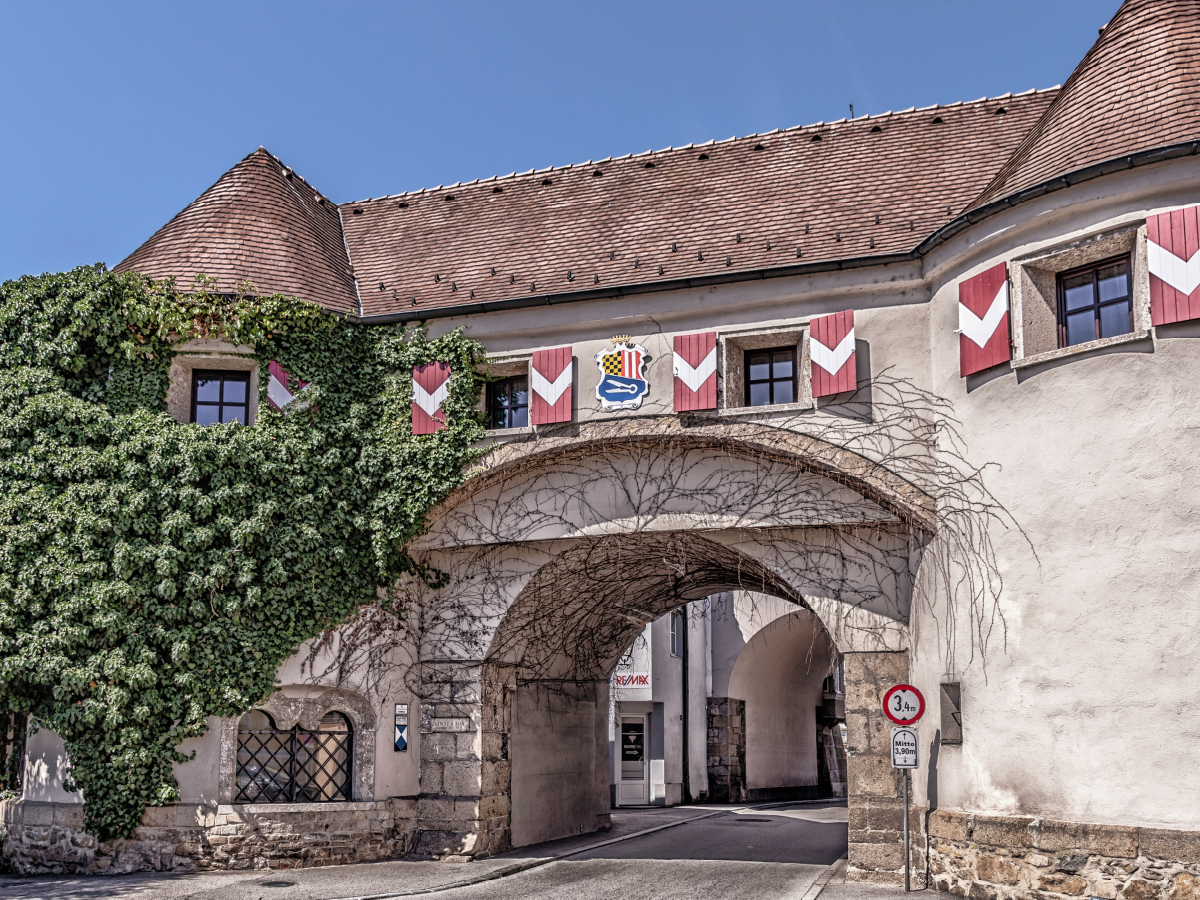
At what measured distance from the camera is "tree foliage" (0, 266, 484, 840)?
45.6ft

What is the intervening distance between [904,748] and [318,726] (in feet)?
22.7

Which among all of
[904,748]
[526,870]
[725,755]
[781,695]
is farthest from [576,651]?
[781,695]

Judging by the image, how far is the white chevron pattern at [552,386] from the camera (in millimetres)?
14969

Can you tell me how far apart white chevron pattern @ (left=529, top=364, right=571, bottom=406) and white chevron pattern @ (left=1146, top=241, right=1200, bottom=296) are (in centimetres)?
644

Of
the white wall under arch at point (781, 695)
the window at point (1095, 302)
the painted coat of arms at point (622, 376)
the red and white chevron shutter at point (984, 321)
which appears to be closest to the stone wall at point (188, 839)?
the painted coat of arms at point (622, 376)

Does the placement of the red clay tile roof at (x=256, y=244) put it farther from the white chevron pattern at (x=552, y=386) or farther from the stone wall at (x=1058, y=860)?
the stone wall at (x=1058, y=860)

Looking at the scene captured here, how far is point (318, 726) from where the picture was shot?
1516cm

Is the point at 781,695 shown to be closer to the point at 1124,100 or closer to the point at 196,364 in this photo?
the point at 196,364

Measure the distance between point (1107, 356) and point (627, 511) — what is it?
18.2 feet

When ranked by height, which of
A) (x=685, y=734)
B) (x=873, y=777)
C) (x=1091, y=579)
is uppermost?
(x=1091, y=579)

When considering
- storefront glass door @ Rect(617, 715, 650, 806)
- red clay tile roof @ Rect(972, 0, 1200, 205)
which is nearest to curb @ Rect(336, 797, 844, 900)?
storefront glass door @ Rect(617, 715, 650, 806)

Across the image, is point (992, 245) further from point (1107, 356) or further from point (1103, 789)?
point (1103, 789)

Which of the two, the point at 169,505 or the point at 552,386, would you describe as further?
the point at 552,386

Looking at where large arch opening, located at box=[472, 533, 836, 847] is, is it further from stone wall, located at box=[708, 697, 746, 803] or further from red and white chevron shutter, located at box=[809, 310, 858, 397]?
stone wall, located at box=[708, 697, 746, 803]
